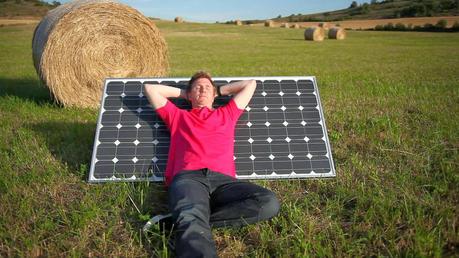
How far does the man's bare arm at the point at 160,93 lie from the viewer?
577 centimetres

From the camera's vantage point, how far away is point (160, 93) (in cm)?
596

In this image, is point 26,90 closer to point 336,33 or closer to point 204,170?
point 204,170

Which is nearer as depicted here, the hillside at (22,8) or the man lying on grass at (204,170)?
the man lying on grass at (204,170)

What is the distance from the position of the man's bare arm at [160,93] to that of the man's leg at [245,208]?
6.48ft

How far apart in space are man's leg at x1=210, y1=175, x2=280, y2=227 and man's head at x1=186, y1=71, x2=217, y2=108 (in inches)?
66.5

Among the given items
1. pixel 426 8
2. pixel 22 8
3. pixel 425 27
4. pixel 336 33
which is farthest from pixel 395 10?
pixel 22 8

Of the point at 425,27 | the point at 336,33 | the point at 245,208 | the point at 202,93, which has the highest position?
the point at 202,93

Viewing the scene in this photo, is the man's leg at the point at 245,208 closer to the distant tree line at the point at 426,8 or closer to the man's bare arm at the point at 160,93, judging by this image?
the man's bare arm at the point at 160,93

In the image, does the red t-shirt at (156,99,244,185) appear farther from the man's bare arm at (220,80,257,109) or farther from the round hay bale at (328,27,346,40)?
the round hay bale at (328,27,346,40)

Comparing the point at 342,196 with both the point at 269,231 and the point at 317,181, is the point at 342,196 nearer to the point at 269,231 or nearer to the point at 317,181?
the point at 317,181

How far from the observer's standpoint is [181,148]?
520 centimetres

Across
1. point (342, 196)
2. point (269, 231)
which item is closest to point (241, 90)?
point (342, 196)

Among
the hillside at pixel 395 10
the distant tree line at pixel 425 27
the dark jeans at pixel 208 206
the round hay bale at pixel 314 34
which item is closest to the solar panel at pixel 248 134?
the dark jeans at pixel 208 206

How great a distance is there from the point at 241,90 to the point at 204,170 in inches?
64.7
